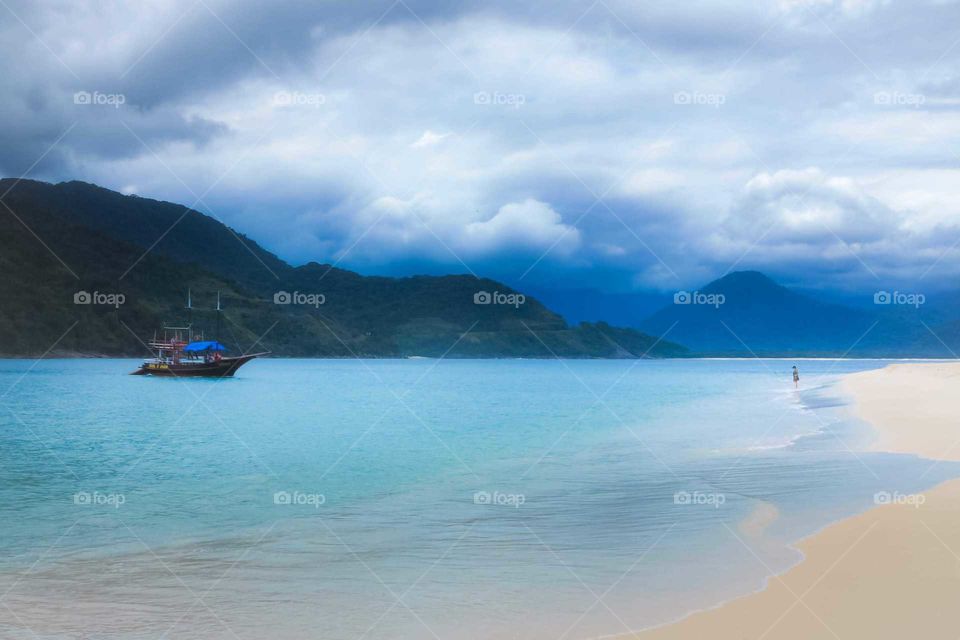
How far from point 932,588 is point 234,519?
12768 millimetres

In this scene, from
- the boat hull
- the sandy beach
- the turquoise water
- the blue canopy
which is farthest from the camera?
the blue canopy

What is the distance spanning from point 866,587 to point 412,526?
8.48 metres

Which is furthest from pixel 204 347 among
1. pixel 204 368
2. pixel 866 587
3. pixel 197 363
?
pixel 866 587

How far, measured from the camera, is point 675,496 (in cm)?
1680

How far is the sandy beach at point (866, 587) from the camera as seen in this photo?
775cm

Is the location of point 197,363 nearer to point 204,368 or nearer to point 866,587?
point 204,368

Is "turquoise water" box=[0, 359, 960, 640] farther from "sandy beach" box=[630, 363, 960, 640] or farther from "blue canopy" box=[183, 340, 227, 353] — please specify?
"blue canopy" box=[183, 340, 227, 353]

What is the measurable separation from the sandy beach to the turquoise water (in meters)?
0.48

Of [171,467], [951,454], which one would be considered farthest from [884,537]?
[171,467]

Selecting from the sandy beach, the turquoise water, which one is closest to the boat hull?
the turquoise water

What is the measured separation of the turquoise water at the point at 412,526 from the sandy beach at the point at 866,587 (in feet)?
1.57

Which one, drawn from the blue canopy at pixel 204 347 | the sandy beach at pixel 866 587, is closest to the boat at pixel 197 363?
the blue canopy at pixel 204 347

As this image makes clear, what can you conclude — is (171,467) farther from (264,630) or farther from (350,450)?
(264,630)

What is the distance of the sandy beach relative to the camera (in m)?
7.75
